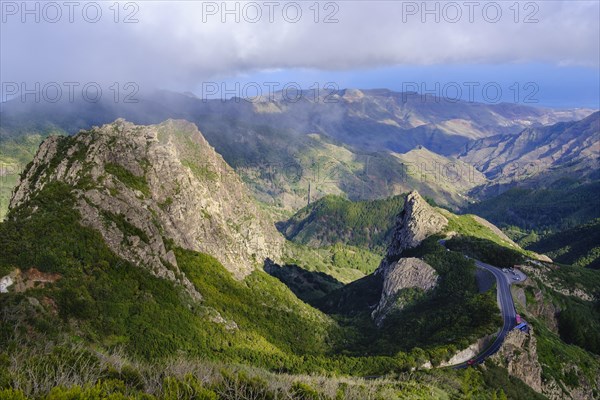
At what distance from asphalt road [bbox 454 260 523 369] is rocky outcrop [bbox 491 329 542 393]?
3.45 meters

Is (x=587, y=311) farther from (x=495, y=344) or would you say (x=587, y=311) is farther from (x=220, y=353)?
(x=220, y=353)

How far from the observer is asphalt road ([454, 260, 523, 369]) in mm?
127969

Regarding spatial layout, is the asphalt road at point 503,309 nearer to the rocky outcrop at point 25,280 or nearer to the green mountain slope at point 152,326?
the green mountain slope at point 152,326

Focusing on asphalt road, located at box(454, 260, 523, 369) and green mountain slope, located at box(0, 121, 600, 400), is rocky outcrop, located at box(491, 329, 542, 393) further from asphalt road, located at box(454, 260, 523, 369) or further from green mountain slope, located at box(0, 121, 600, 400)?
asphalt road, located at box(454, 260, 523, 369)

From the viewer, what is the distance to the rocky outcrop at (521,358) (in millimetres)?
120438

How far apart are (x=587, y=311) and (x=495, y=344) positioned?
218 feet

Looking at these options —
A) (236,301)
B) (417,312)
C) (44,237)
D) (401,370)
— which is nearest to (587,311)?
(417,312)

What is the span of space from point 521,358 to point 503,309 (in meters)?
30.9

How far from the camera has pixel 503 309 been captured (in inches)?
5955

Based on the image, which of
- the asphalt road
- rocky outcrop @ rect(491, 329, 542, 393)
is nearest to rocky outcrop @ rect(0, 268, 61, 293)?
the asphalt road

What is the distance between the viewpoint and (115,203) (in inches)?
6678

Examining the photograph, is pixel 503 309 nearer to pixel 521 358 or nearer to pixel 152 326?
pixel 521 358

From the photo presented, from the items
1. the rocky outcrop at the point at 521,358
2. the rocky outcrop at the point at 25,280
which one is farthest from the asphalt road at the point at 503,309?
the rocky outcrop at the point at 25,280

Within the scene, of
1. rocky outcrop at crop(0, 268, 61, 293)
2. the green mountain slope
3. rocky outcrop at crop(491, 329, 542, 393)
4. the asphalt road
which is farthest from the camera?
the asphalt road
